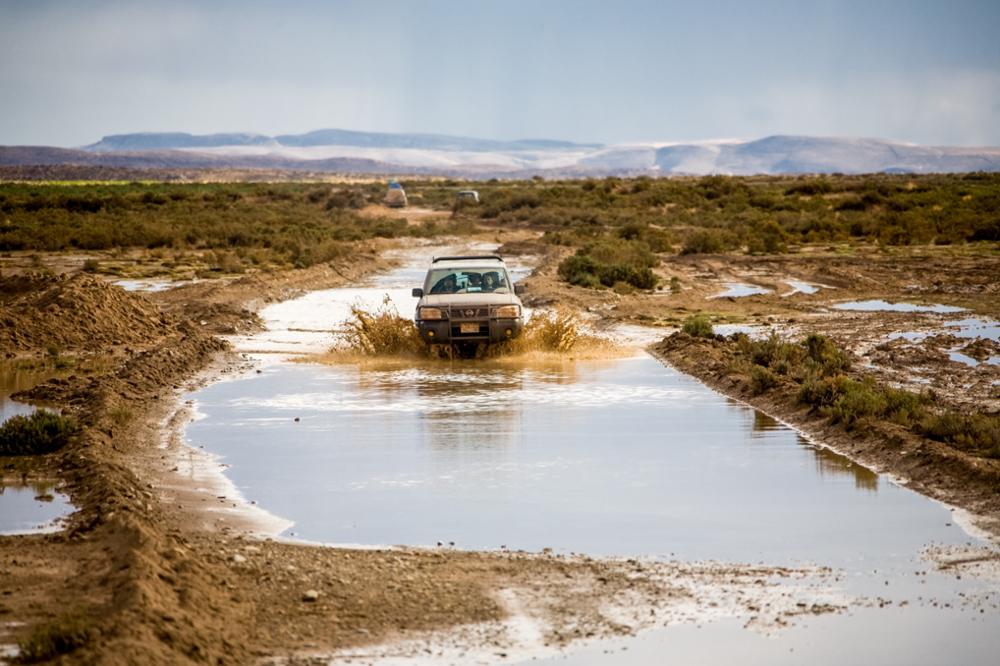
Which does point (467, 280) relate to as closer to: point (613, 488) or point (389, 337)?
point (389, 337)

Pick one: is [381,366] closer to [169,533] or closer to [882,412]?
[882,412]

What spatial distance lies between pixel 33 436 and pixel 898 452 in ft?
32.0

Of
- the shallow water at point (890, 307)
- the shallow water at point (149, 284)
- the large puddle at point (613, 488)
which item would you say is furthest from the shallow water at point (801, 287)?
the shallow water at point (149, 284)

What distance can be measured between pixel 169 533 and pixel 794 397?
33.3 ft

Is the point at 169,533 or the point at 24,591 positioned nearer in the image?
the point at 24,591

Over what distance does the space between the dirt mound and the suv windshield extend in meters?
6.81

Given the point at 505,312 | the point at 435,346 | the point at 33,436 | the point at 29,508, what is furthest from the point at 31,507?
the point at 435,346

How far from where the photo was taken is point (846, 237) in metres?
56.3

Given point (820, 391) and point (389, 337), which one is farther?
point (389, 337)

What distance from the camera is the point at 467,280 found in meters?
23.9

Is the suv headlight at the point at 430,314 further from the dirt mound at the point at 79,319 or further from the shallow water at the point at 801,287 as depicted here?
the shallow water at the point at 801,287

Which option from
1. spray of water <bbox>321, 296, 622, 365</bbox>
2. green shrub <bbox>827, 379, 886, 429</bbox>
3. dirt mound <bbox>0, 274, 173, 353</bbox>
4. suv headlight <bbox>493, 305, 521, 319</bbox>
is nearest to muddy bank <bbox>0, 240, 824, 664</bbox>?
green shrub <bbox>827, 379, 886, 429</bbox>

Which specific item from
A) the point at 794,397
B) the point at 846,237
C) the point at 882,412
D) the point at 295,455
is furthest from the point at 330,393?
the point at 846,237

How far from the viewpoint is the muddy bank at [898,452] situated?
41.2 feet
